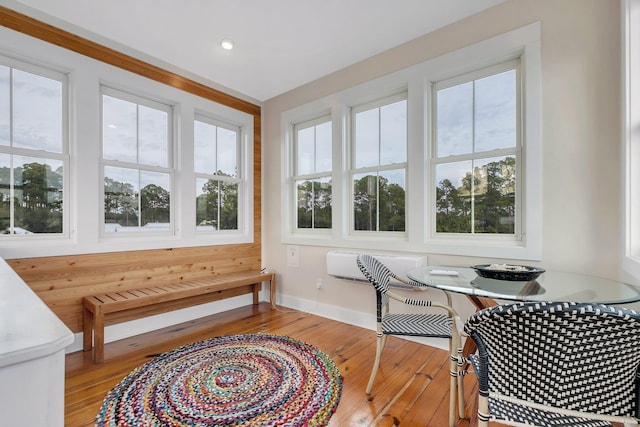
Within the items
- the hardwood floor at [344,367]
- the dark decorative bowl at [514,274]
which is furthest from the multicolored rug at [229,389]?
the dark decorative bowl at [514,274]

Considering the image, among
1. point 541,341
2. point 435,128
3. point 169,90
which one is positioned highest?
point 169,90

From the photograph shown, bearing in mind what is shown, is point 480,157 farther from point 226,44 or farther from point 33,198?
point 33,198

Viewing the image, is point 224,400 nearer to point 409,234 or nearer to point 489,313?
point 489,313

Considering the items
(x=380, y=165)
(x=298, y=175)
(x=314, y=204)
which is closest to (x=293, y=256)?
(x=314, y=204)

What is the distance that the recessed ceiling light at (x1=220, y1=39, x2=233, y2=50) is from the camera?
2746mm

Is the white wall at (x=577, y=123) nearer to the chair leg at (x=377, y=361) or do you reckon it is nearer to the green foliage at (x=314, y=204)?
the chair leg at (x=377, y=361)

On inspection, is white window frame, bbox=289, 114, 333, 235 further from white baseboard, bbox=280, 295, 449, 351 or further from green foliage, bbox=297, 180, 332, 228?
white baseboard, bbox=280, 295, 449, 351

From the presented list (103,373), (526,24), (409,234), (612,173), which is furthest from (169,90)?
(612,173)

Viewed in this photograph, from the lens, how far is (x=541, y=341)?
0.97 m

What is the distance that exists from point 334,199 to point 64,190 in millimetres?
2487

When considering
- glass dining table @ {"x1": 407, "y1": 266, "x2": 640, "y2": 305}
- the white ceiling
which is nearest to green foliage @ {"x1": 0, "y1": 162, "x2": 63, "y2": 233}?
the white ceiling

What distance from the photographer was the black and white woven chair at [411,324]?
1.62 metres

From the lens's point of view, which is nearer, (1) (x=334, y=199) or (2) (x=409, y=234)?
(2) (x=409, y=234)

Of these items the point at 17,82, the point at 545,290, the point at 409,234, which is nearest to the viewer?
the point at 545,290
